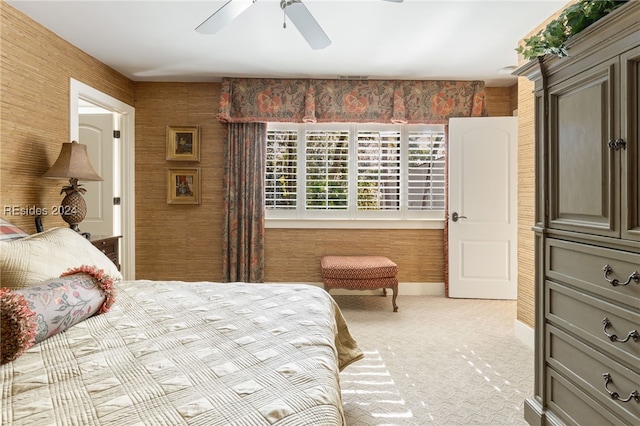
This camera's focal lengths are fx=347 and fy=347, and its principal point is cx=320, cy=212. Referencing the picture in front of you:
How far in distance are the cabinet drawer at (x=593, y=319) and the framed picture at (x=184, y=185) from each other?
12.4 ft

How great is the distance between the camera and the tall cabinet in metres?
1.25

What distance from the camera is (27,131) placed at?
283 cm

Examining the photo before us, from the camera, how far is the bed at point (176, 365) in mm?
834

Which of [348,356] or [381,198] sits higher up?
[381,198]

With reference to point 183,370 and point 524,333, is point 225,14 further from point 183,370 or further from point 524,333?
point 524,333

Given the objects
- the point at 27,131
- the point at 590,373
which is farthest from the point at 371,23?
the point at 27,131

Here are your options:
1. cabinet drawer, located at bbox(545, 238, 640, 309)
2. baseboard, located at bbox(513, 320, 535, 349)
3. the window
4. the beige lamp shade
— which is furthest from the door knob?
the beige lamp shade

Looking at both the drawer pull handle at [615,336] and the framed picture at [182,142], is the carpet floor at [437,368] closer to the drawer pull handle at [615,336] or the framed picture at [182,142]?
the drawer pull handle at [615,336]

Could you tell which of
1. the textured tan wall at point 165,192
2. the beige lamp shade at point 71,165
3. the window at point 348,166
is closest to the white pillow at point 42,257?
the beige lamp shade at point 71,165

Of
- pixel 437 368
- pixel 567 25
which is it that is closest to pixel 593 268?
pixel 567 25

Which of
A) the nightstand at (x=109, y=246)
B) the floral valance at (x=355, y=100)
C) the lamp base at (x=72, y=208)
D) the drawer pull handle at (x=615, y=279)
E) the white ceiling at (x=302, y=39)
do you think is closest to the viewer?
the drawer pull handle at (x=615, y=279)

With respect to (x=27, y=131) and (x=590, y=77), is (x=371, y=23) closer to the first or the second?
(x=590, y=77)

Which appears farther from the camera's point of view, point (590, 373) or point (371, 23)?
point (371, 23)

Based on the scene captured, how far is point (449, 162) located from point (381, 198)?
0.91 meters
